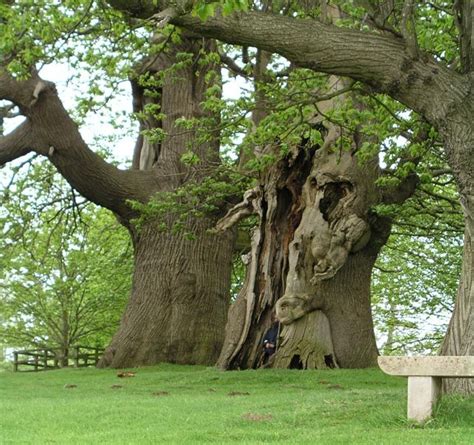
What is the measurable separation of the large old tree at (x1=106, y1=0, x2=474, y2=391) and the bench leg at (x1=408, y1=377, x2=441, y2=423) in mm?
1725

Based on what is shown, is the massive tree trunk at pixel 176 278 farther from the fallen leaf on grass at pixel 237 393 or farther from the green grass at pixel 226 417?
the fallen leaf on grass at pixel 237 393

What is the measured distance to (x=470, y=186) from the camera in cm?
879

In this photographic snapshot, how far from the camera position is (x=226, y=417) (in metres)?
7.66

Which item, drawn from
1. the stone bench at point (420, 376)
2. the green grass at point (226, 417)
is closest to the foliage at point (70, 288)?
the green grass at point (226, 417)

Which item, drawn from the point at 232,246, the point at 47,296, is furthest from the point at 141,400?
Result: the point at 47,296

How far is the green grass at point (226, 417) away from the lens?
21.1 ft

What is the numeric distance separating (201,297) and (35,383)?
453 cm

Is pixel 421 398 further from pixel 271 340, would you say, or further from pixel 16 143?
pixel 16 143

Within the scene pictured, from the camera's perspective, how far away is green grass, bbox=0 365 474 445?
254 inches

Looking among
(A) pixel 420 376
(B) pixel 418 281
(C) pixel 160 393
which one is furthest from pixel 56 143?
(B) pixel 418 281

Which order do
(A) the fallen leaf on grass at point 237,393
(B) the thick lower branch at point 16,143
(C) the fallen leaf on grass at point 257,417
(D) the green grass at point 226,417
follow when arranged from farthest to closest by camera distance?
1. (B) the thick lower branch at point 16,143
2. (A) the fallen leaf on grass at point 237,393
3. (C) the fallen leaf on grass at point 257,417
4. (D) the green grass at point 226,417

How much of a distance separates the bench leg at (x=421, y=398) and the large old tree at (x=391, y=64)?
5.66 feet

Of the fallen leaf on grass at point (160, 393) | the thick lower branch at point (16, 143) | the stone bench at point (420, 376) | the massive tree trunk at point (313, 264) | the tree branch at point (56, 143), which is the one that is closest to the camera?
the stone bench at point (420, 376)

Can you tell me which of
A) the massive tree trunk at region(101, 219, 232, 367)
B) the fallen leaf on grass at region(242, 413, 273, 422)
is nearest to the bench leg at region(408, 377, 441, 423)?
the fallen leaf on grass at region(242, 413, 273, 422)
